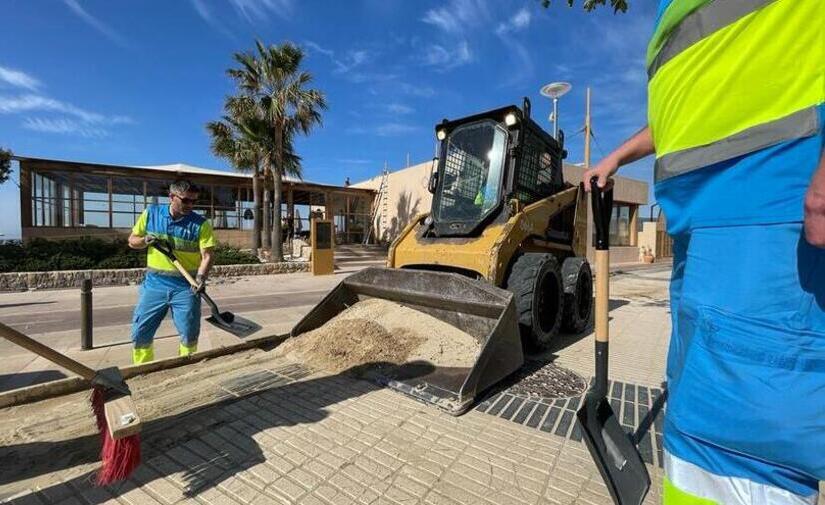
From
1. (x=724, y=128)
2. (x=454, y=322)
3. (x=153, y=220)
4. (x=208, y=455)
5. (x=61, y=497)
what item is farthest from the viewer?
(x=454, y=322)

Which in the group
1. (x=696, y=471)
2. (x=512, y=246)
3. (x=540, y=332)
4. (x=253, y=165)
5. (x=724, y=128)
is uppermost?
(x=253, y=165)

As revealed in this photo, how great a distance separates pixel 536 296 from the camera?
433cm

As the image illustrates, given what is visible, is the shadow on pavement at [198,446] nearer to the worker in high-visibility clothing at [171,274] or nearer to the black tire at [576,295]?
the worker in high-visibility clothing at [171,274]

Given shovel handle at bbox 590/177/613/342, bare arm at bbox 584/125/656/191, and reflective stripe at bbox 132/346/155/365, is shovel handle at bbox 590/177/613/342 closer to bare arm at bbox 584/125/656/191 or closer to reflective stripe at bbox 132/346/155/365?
bare arm at bbox 584/125/656/191

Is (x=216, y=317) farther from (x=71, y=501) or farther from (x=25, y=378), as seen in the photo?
(x=25, y=378)

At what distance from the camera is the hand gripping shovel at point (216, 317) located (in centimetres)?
363

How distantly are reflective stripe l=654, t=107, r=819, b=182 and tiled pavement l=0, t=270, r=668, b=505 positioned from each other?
5.63ft

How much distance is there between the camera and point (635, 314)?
758 cm

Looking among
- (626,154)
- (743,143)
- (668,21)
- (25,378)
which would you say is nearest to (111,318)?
(25,378)

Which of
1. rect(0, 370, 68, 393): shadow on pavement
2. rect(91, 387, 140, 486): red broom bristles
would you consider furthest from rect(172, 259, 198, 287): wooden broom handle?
rect(0, 370, 68, 393): shadow on pavement

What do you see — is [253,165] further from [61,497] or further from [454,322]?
[61,497]

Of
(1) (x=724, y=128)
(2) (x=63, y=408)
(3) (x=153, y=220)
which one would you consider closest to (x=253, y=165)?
(3) (x=153, y=220)

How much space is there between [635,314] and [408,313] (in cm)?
523

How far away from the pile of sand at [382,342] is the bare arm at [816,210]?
119 inches
